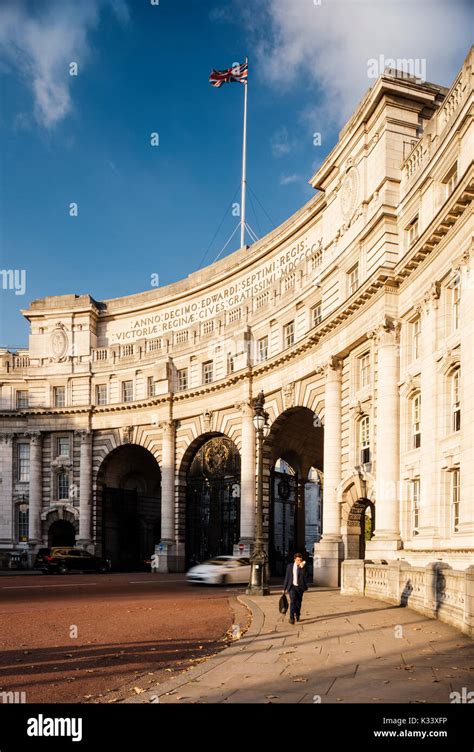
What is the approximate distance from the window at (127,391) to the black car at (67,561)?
11711mm

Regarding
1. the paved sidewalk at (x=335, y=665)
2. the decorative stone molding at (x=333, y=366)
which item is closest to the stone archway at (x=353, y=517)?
the decorative stone molding at (x=333, y=366)

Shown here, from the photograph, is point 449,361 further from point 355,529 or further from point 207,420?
point 207,420

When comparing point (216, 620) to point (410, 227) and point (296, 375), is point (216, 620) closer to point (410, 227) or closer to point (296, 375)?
point (410, 227)

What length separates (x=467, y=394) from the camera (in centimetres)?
2091

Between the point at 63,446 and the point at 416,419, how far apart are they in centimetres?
3661

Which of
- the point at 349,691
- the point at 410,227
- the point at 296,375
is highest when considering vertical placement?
the point at 410,227

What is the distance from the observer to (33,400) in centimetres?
5725

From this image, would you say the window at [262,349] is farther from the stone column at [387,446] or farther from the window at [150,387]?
the stone column at [387,446]

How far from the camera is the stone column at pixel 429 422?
23.2 metres

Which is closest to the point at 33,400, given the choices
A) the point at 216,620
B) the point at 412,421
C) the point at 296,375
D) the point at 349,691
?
the point at 296,375

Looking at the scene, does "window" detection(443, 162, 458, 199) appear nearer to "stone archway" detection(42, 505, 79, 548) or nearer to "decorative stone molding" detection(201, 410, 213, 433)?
"decorative stone molding" detection(201, 410, 213, 433)

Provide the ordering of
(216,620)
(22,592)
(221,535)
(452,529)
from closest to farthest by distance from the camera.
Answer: (216,620) → (452,529) → (22,592) → (221,535)
